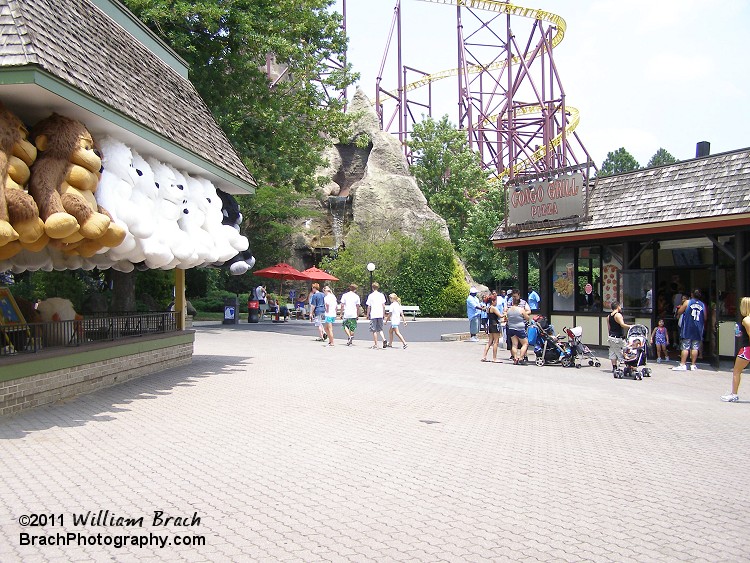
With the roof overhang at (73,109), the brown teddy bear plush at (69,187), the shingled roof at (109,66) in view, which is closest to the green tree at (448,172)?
the shingled roof at (109,66)

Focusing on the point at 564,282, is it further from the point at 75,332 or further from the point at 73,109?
the point at 73,109

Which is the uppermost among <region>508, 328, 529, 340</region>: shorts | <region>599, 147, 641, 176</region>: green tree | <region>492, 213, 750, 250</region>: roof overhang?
<region>599, 147, 641, 176</region>: green tree

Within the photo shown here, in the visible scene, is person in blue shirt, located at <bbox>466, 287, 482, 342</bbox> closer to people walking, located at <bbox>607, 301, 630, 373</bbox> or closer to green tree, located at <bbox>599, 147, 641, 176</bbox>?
people walking, located at <bbox>607, 301, 630, 373</bbox>

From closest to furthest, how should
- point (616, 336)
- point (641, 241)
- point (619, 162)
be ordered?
1. point (616, 336)
2. point (641, 241)
3. point (619, 162)

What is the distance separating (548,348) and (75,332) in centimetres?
1054

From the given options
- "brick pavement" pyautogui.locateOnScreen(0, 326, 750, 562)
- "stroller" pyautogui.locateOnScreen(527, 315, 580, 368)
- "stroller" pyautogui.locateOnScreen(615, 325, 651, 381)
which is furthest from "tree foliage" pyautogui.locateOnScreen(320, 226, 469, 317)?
"brick pavement" pyautogui.locateOnScreen(0, 326, 750, 562)

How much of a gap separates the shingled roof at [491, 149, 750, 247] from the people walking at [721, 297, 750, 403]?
4.34m

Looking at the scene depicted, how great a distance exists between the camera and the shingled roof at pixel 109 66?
7.73m

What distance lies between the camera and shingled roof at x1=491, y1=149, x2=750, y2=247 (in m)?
15.3

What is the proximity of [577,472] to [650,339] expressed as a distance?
1184cm

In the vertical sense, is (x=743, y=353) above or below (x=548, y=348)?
above

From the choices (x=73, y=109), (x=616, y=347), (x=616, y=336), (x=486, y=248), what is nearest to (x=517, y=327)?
(x=616, y=336)

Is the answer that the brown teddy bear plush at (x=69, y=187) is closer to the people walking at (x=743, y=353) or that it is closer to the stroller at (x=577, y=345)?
the people walking at (x=743, y=353)

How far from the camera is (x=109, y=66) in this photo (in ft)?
33.3
